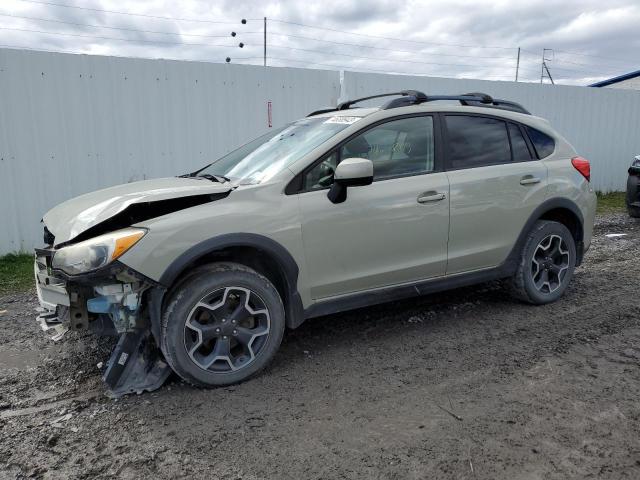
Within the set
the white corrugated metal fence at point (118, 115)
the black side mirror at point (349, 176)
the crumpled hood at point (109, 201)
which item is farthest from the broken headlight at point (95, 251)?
the white corrugated metal fence at point (118, 115)

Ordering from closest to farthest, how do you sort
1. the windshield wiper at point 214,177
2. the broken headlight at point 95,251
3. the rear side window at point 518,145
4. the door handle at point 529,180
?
the broken headlight at point 95,251 → the windshield wiper at point 214,177 → the door handle at point 529,180 → the rear side window at point 518,145

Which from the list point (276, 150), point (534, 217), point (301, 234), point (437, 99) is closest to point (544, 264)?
point (534, 217)

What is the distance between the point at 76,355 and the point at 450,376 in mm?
2650

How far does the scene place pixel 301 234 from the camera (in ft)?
11.7

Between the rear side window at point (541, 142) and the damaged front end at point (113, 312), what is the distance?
11.3ft

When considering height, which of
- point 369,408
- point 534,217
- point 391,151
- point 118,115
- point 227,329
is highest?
point 118,115

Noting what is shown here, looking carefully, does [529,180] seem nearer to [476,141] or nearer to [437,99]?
[476,141]

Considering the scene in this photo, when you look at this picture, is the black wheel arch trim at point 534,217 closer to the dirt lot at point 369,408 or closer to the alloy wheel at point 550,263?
the alloy wheel at point 550,263

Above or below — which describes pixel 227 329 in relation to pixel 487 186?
below

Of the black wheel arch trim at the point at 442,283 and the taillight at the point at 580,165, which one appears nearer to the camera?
the black wheel arch trim at the point at 442,283

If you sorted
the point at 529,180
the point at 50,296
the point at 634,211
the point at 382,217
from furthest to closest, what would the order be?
the point at 634,211, the point at 529,180, the point at 382,217, the point at 50,296

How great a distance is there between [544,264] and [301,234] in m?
2.44

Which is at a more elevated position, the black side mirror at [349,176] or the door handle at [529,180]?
the black side mirror at [349,176]

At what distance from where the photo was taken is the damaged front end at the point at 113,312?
3105 mm
